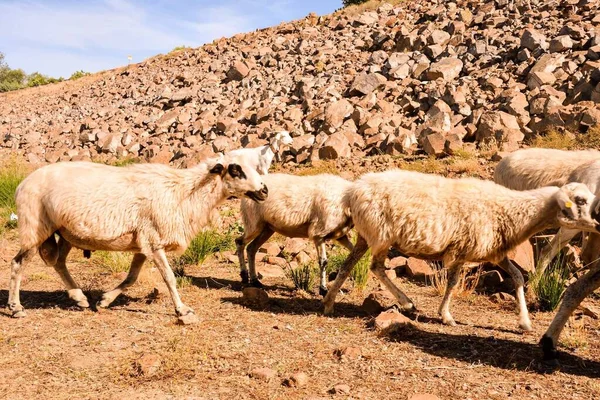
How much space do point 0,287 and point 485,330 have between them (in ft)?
21.1

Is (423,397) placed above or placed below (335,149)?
below

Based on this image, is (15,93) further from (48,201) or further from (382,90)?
(48,201)

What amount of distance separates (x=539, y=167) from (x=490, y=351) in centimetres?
348

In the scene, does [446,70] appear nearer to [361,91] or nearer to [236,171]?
[361,91]

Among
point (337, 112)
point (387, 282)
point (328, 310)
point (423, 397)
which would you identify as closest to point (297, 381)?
point (423, 397)

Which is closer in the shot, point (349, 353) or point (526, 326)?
point (349, 353)

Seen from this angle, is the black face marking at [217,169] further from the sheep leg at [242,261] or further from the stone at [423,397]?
the stone at [423,397]

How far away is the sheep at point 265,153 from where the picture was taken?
1410 cm

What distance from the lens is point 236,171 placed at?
6668mm

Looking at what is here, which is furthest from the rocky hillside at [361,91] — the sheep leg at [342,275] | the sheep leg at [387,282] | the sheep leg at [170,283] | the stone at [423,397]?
the stone at [423,397]

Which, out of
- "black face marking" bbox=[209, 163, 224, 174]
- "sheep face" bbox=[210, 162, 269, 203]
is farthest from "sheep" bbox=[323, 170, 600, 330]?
"black face marking" bbox=[209, 163, 224, 174]

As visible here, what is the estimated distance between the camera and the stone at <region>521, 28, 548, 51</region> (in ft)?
62.7

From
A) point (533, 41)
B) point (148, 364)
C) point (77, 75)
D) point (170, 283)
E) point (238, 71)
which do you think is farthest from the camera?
point (77, 75)

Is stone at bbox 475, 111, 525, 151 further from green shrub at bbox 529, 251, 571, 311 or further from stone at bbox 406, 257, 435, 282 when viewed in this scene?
green shrub at bbox 529, 251, 571, 311
